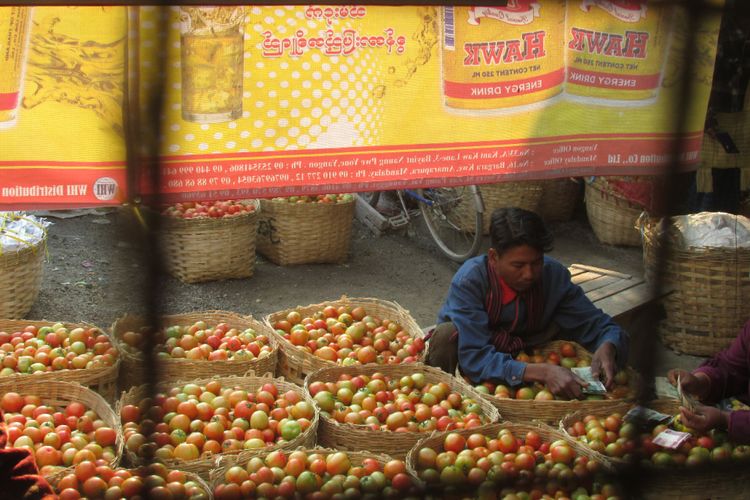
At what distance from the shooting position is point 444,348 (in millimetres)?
3680

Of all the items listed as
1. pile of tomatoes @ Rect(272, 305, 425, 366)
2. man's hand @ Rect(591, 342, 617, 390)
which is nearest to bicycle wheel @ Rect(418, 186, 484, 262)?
pile of tomatoes @ Rect(272, 305, 425, 366)

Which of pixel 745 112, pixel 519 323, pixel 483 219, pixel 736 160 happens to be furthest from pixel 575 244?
pixel 519 323

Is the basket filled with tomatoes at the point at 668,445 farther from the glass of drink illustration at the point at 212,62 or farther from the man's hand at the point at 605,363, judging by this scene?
the glass of drink illustration at the point at 212,62

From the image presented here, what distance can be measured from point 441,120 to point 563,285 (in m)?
1.61

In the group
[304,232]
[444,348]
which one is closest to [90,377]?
[444,348]

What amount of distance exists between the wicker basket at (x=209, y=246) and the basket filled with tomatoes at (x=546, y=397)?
253 centimetres

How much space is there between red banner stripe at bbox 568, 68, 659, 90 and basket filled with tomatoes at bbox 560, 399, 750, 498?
0.97 meters

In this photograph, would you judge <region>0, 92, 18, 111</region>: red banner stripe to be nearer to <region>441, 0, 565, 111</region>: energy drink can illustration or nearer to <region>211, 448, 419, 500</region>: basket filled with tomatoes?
<region>441, 0, 565, 111</region>: energy drink can illustration

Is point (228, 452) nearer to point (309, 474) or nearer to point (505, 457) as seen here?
point (309, 474)

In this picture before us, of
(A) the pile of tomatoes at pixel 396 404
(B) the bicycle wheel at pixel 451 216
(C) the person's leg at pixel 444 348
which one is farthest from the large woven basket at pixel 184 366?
(B) the bicycle wheel at pixel 451 216

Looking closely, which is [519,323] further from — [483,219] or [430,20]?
[483,219]

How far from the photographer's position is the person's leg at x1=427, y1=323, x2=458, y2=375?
364 centimetres

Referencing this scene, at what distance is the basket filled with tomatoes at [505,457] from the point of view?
279cm

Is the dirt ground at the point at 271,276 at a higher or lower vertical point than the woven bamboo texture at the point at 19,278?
lower
